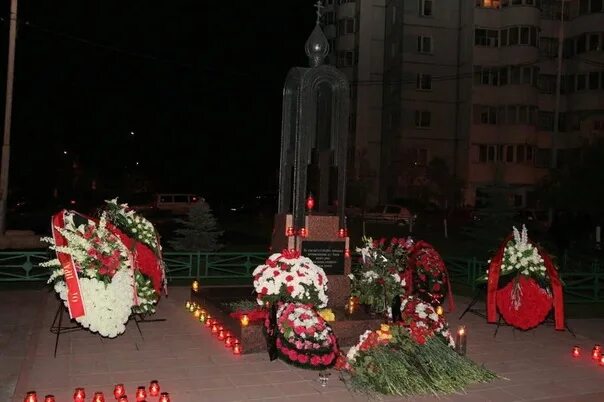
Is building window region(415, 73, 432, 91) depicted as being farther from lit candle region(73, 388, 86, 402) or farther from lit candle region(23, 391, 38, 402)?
lit candle region(23, 391, 38, 402)

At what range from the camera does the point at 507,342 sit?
995 centimetres

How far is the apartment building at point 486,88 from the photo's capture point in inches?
1917

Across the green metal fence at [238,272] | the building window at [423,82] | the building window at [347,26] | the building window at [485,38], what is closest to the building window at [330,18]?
the building window at [347,26]

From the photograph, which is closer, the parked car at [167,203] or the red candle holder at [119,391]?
the red candle holder at [119,391]

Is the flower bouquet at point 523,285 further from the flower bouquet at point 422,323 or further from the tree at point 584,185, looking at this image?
the tree at point 584,185

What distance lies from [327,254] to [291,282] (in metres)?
2.07

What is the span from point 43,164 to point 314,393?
41368 millimetres

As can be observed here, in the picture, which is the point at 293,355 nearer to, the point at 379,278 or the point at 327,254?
the point at 379,278

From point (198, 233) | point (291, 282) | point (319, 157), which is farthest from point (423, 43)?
point (291, 282)

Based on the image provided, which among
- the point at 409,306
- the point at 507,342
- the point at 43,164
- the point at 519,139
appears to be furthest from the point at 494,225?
the point at 43,164

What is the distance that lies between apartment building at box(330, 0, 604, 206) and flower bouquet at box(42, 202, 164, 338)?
41.6 metres

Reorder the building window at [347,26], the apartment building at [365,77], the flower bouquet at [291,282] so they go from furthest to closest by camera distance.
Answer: the building window at [347,26], the apartment building at [365,77], the flower bouquet at [291,282]

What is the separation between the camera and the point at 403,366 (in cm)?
718

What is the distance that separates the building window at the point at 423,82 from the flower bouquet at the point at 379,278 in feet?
136
